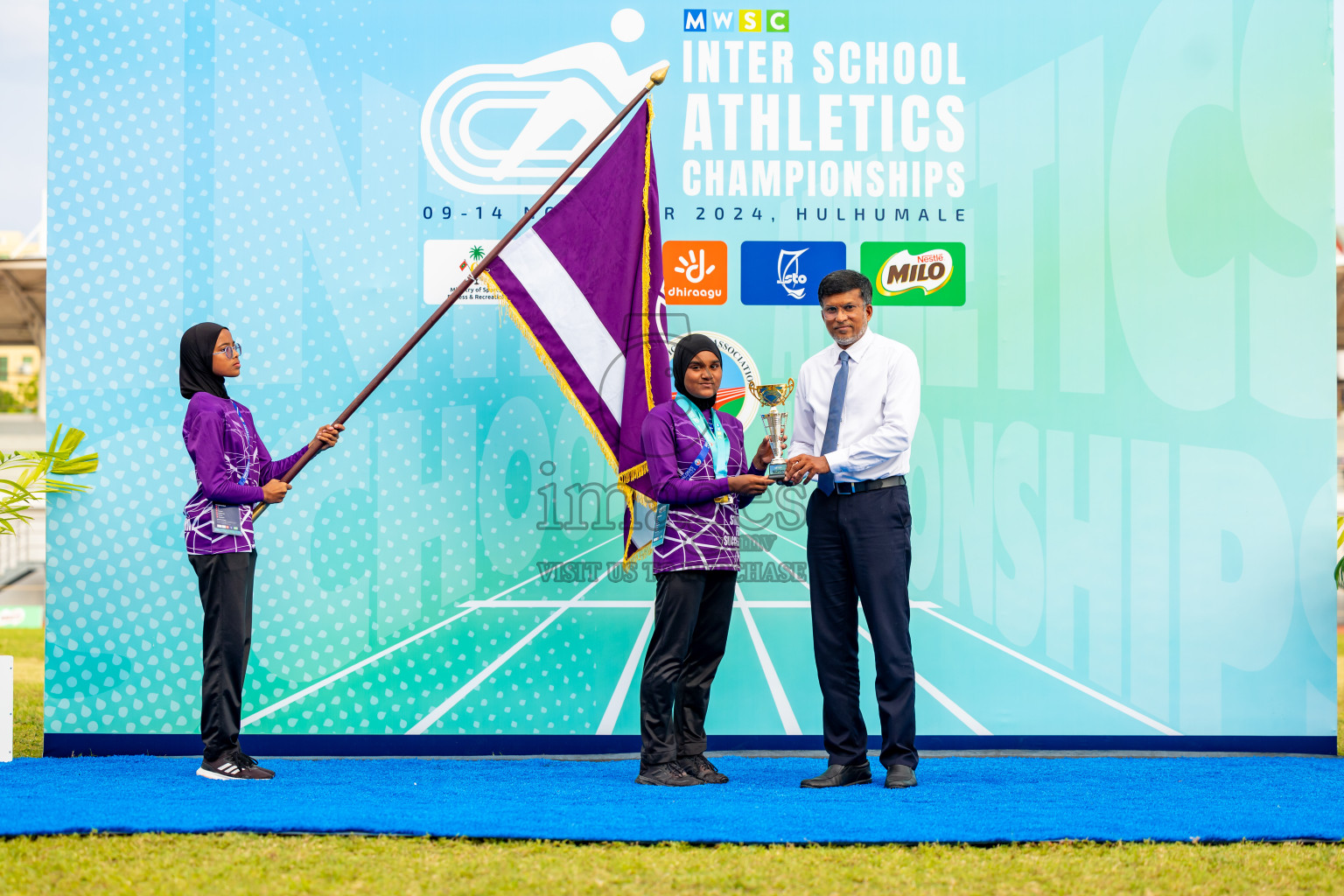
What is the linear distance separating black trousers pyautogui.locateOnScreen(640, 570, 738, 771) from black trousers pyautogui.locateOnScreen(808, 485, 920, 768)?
34 cm

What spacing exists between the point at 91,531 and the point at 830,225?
3.19 m

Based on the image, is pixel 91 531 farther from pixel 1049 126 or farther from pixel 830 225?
pixel 1049 126

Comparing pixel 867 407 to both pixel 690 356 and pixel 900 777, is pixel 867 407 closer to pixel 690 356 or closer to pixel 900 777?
pixel 690 356

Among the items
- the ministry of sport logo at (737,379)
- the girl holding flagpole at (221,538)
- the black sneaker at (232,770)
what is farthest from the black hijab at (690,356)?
the black sneaker at (232,770)

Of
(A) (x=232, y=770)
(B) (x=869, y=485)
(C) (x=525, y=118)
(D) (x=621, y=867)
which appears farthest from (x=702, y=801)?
(C) (x=525, y=118)

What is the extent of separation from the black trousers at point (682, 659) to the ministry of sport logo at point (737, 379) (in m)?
0.86

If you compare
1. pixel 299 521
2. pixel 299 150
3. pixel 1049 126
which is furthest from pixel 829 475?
pixel 299 150

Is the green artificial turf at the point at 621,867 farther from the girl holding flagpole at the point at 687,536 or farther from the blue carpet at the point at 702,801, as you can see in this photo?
the girl holding flagpole at the point at 687,536

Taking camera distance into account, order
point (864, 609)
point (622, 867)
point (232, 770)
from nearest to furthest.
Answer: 1. point (622, 867)
2. point (864, 609)
3. point (232, 770)

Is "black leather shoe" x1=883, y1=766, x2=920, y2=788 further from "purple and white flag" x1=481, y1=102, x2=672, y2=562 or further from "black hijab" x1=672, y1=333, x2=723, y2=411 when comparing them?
"black hijab" x1=672, y1=333, x2=723, y2=411

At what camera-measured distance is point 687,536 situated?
3.32 meters

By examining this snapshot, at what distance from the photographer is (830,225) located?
404cm

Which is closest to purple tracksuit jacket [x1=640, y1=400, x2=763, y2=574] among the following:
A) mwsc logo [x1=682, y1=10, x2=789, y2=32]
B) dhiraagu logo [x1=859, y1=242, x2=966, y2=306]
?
dhiraagu logo [x1=859, y1=242, x2=966, y2=306]

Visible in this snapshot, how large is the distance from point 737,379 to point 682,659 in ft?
3.97
